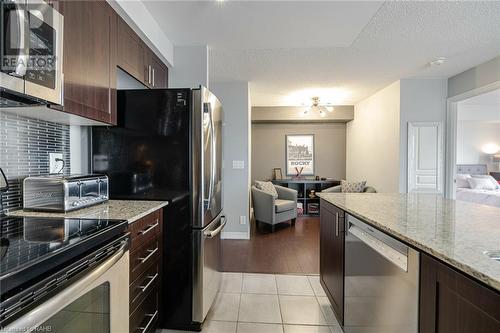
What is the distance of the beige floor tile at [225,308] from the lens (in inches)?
74.0

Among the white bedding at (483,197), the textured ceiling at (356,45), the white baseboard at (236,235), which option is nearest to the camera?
the textured ceiling at (356,45)

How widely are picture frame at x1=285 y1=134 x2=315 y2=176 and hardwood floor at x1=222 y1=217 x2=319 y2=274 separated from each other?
1.77 meters

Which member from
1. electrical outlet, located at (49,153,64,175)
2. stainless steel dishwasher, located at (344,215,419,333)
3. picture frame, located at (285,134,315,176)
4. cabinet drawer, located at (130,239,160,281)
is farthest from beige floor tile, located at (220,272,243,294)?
picture frame, located at (285,134,315,176)

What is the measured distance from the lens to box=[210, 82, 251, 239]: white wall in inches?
153

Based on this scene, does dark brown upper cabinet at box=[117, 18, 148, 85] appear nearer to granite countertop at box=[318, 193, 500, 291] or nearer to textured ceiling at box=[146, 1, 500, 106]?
textured ceiling at box=[146, 1, 500, 106]

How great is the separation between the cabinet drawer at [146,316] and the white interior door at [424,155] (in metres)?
3.76

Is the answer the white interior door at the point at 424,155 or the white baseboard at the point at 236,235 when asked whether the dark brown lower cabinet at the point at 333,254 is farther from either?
the white interior door at the point at 424,155

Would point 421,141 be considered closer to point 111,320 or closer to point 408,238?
point 408,238

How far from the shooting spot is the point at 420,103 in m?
3.75

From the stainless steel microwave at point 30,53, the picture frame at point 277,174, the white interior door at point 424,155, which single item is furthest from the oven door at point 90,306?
the picture frame at point 277,174

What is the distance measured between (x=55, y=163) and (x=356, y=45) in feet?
9.53

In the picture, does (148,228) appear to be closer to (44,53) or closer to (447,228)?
(44,53)

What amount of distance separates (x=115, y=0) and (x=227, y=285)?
2442mm

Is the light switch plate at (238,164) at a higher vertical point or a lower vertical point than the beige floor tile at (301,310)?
higher
